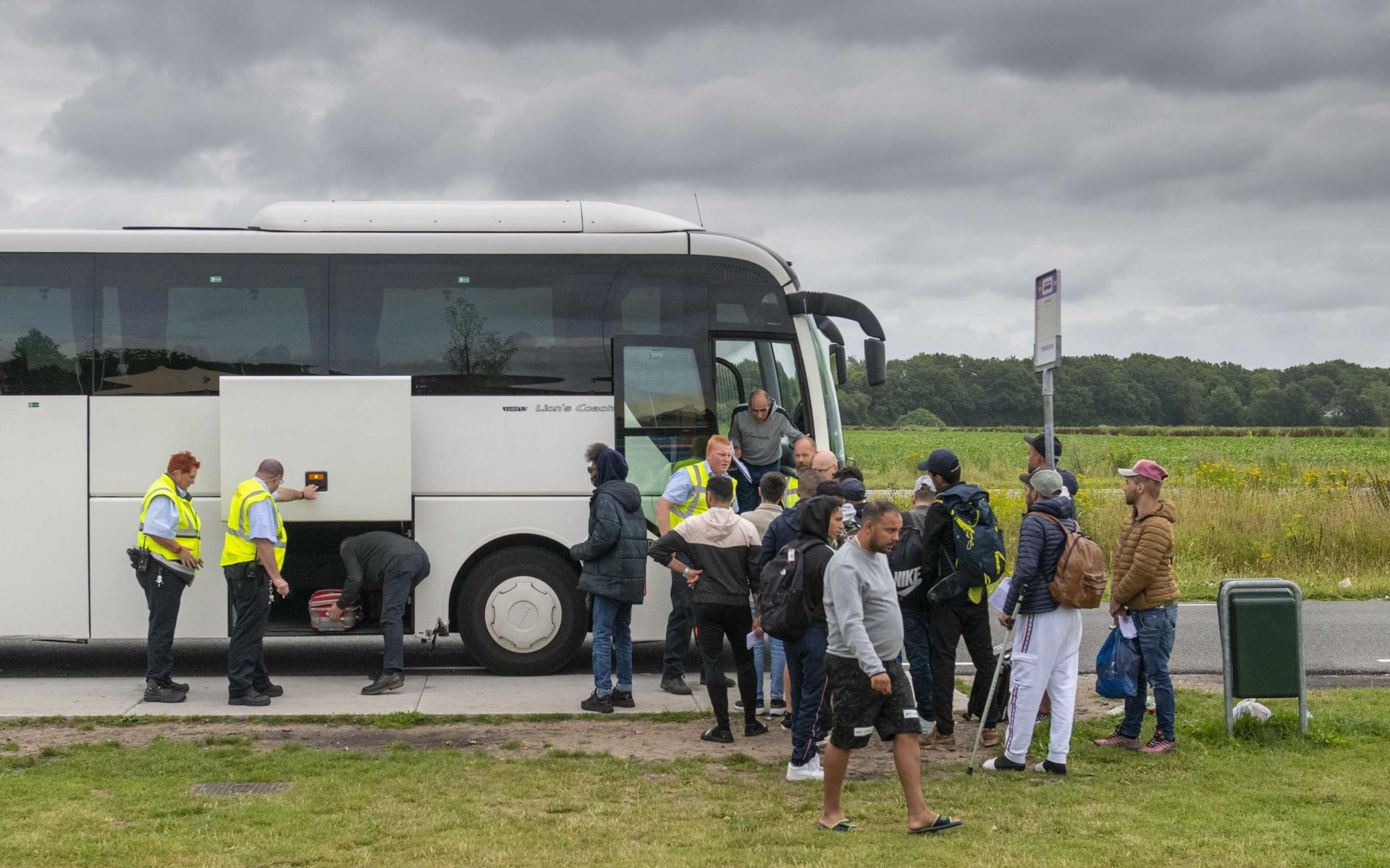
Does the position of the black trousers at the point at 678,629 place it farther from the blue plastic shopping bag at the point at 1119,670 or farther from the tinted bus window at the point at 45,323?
the tinted bus window at the point at 45,323

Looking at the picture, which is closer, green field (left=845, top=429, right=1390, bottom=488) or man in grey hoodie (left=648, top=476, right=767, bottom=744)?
man in grey hoodie (left=648, top=476, right=767, bottom=744)

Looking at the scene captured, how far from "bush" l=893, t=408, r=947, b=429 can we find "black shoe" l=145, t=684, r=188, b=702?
197 ft

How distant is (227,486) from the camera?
10.3 m

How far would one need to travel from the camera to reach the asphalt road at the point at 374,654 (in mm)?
11375

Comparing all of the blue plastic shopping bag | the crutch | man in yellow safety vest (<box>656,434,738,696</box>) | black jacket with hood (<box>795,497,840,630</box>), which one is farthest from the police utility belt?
the blue plastic shopping bag

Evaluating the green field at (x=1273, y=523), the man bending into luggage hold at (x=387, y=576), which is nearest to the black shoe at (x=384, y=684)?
the man bending into luggage hold at (x=387, y=576)

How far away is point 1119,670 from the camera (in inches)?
308

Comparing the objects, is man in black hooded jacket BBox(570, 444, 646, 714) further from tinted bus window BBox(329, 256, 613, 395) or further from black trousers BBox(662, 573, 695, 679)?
tinted bus window BBox(329, 256, 613, 395)

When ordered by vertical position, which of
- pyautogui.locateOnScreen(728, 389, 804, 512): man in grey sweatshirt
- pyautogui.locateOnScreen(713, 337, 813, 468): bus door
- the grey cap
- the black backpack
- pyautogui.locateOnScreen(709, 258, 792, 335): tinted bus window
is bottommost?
the black backpack

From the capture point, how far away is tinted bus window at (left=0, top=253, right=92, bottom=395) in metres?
10.6

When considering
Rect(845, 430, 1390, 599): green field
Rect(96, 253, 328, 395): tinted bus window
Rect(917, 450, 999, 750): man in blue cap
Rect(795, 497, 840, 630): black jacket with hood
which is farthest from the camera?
Rect(845, 430, 1390, 599): green field

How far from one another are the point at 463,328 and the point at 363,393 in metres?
0.99


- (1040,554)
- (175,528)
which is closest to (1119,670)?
(1040,554)

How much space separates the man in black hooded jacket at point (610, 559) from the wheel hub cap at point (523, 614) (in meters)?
1.32
